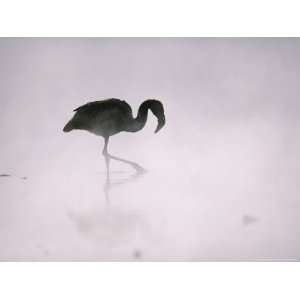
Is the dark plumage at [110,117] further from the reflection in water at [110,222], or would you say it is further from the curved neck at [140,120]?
the reflection in water at [110,222]

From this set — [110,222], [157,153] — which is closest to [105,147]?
[157,153]

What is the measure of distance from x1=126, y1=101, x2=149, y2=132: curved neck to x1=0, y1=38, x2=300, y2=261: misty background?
0.04 m

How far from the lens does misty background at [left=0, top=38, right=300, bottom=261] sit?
211 cm

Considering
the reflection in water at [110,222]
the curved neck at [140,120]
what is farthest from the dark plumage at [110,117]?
the reflection in water at [110,222]

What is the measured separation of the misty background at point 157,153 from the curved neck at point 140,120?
38 mm

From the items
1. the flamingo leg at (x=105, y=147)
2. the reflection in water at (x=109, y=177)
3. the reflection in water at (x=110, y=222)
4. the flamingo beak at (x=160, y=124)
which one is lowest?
the reflection in water at (x=110, y=222)

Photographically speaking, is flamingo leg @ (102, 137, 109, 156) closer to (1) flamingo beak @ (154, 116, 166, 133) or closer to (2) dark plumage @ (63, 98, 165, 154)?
(2) dark plumage @ (63, 98, 165, 154)

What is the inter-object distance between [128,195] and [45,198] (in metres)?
0.49

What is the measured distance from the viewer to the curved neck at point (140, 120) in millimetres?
2127

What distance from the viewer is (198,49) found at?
7.04 ft

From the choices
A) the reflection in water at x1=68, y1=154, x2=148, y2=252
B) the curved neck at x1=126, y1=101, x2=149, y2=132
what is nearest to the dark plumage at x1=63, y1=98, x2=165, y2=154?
the curved neck at x1=126, y1=101, x2=149, y2=132

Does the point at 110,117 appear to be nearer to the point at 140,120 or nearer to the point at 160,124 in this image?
the point at 140,120
